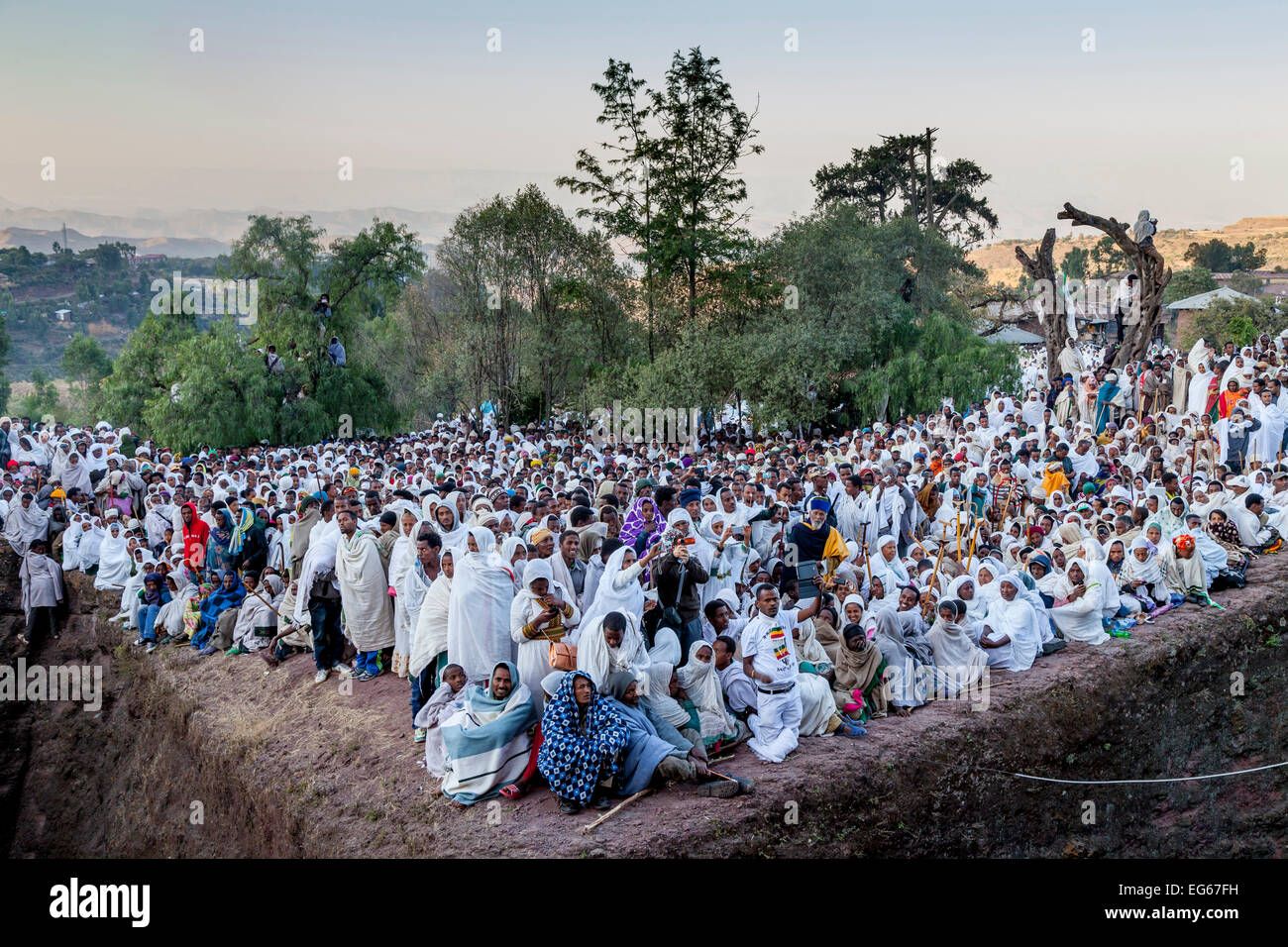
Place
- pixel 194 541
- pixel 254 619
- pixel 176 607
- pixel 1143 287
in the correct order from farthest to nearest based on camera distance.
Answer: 1. pixel 1143 287
2. pixel 194 541
3. pixel 176 607
4. pixel 254 619

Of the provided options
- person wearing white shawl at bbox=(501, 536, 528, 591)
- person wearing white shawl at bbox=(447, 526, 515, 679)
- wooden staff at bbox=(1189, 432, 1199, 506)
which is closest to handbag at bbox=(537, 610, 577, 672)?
person wearing white shawl at bbox=(447, 526, 515, 679)

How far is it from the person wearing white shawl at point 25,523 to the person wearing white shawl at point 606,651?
11.3 metres

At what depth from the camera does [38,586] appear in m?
12.7

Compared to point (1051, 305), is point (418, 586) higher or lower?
lower

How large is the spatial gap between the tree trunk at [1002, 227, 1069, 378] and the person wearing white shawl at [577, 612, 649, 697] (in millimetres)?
15854

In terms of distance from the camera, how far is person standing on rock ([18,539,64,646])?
41.6ft

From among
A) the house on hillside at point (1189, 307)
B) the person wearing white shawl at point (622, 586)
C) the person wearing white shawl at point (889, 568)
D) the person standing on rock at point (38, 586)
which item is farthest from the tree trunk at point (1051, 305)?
the person standing on rock at point (38, 586)

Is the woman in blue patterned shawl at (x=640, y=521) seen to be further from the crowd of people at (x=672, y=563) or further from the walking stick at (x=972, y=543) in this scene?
the walking stick at (x=972, y=543)

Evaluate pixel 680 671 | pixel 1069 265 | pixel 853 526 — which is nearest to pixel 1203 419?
pixel 853 526

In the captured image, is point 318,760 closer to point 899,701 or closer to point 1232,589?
point 899,701

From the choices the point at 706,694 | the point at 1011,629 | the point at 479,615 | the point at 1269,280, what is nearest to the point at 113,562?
the point at 479,615

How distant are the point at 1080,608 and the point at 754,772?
4.74 meters

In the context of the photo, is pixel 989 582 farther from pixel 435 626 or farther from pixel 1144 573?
pixel 435 626

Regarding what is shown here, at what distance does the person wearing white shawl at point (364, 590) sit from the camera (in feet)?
25.1
